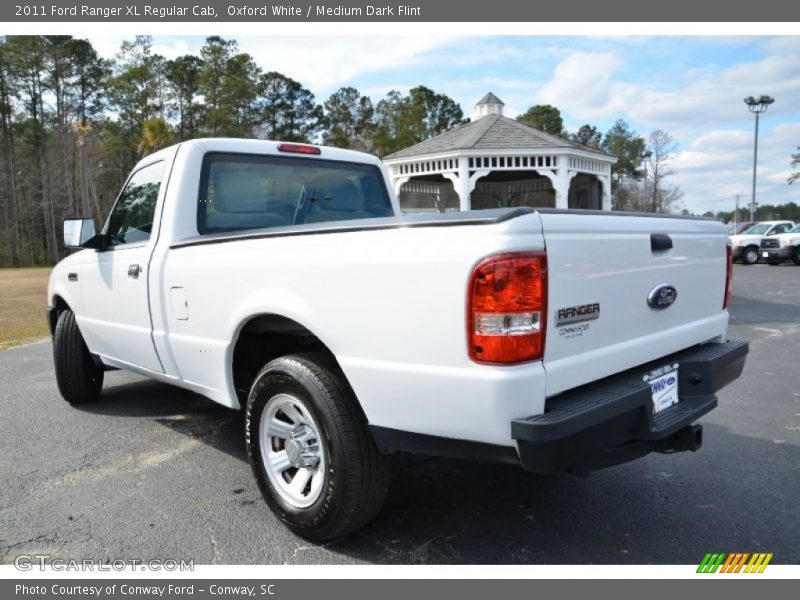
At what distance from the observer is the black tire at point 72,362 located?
16.7ft

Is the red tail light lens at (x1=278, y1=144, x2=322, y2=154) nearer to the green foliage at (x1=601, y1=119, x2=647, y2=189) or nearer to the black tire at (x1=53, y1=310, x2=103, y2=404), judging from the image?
the black tire at (x1=53, y1=310, x2=103, y2=404)

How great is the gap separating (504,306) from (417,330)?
36cm

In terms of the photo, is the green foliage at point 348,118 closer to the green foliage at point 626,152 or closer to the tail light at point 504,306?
the green foliage at point 626,152

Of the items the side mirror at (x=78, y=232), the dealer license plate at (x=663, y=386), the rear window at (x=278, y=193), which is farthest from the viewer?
the side mirror at (x=78, y=232)

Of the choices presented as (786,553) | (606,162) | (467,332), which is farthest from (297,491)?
(606,162)

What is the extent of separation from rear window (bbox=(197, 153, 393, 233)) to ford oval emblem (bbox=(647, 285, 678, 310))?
2296 mm

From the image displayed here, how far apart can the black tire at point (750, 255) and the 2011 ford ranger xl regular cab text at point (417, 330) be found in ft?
81.0

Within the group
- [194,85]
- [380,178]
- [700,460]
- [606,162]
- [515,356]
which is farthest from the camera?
[194,85]

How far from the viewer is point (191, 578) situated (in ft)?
8.55

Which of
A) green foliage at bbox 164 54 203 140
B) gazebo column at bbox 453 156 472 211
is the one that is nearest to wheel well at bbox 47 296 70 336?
gazebo column at bbox 453 156 472 211

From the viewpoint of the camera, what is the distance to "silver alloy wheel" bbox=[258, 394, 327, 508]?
9.23 feet

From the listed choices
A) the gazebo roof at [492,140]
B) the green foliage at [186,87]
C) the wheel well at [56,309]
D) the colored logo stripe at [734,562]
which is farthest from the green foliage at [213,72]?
the colored logo stripe at [734,562]

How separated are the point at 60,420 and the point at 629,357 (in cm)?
453

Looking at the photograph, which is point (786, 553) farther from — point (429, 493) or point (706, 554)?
point (429, 493)
